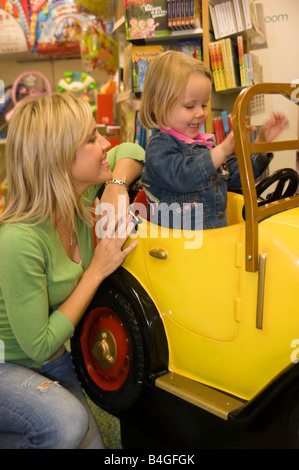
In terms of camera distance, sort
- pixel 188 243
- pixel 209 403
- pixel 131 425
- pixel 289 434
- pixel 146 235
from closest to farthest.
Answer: pixel 289 434, pixel 209 403, pixel 188 243, pixel 146 235, pixel 131 425

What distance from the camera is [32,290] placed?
3.85ft

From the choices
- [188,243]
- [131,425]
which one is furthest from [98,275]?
[131,425]

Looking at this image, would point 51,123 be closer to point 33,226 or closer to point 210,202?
point 33,226

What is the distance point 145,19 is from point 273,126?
1.89 metres

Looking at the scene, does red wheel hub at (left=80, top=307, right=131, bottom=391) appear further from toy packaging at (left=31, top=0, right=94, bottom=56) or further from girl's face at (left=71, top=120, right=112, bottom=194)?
toy packaging at (left=31, top=0, right=94, bottom=56)

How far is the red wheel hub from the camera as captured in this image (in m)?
1.37

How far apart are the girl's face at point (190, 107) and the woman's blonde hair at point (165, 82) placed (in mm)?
17

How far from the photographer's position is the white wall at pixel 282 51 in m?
3.78

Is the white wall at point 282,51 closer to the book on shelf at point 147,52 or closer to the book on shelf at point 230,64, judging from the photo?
the book on shelf at point 230,64

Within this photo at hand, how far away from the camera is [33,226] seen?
4.03 ft

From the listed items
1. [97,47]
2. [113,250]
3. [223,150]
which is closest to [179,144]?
[223,150]

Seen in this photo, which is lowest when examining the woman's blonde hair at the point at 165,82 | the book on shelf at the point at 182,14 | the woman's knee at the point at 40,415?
the woman's knee at the point at 40,415

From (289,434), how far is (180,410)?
339 mm

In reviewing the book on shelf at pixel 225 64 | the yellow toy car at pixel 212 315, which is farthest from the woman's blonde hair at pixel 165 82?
the book on shelf at pixel 225 64
